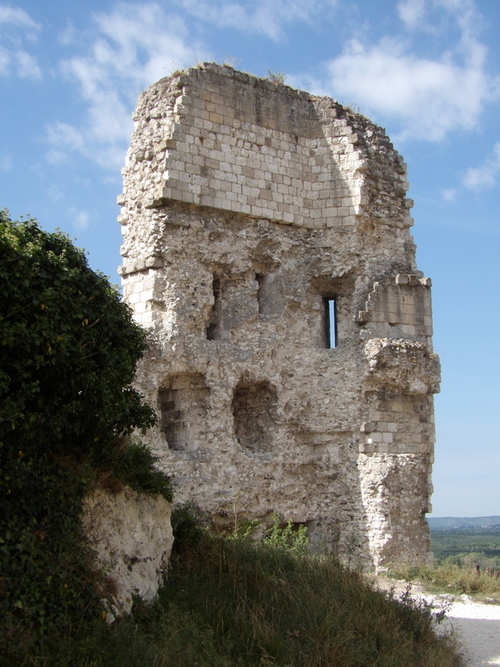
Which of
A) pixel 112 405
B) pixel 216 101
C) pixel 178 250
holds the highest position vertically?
pixel 216 101

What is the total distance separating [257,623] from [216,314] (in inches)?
256

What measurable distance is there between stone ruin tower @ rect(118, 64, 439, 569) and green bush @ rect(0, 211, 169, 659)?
14.7ft

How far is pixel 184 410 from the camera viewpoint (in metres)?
13.3

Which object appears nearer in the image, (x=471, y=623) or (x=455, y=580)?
(x=471, y=623)

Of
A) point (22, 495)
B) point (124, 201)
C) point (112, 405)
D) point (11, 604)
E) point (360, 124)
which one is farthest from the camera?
point (360, 124)

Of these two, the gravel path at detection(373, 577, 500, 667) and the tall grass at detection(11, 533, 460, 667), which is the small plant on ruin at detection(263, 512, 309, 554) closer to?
the gravel path at detection(373, 577, 500, 667)

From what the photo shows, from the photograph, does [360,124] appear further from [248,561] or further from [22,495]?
[22,495]

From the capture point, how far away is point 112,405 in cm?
823

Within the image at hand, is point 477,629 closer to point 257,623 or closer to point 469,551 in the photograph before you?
point 257,623

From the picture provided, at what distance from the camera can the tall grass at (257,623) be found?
7.21m

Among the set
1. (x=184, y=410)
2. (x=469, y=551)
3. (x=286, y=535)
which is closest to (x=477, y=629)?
(x=286, y=535)

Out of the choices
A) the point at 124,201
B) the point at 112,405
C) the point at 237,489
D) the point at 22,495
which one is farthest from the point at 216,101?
the point at 22,495

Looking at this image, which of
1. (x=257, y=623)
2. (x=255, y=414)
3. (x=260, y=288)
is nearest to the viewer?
(x=257, y=623)

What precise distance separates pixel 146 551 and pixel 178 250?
5732 millimetres
